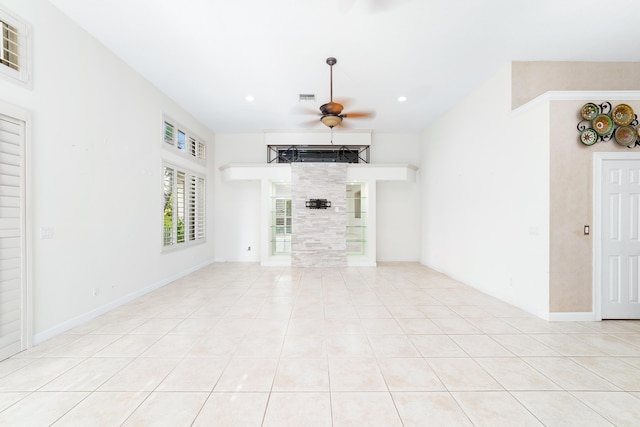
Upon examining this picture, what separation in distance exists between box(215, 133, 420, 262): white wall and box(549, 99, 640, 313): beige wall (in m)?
4.09

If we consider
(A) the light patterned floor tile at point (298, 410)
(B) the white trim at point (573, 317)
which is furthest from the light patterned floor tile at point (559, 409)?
(B) the white trim at point (573, 317)

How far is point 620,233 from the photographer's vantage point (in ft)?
11.4

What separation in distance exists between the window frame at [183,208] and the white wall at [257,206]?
0.75 metres

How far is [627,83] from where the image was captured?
393 cm

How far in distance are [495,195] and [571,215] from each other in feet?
3.50

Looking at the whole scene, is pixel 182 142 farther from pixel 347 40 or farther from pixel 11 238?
pixel 347 40

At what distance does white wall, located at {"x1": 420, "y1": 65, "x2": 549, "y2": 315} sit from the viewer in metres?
3.63

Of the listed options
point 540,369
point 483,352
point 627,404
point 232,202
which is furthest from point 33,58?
point 627,404

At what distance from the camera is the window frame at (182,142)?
5.25 metres

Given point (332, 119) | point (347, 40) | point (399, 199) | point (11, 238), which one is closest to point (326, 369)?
point (332, 119)

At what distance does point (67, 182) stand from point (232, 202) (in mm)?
4479

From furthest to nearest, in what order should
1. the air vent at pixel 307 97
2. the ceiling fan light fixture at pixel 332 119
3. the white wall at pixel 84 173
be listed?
the air vent at pixel 307 97 → the ceiling fan light fixture at pixel 332 119 → the white wall at pixel 84 173

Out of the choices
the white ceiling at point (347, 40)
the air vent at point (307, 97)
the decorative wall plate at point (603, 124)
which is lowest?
the decorative wall plate at point (603, 124)

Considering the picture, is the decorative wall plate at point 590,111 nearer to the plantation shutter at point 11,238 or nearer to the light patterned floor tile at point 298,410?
the light patterned floor tile at point 298,410
